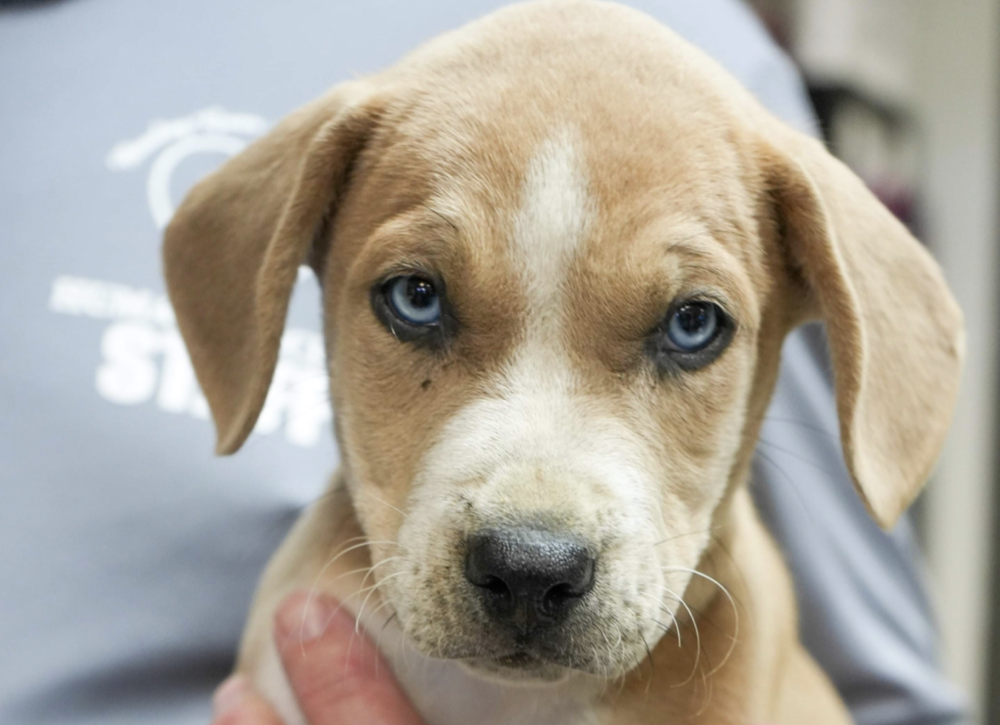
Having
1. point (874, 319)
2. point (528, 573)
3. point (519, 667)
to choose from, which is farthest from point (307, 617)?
point (874, 319)

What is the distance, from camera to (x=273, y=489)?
266 cm

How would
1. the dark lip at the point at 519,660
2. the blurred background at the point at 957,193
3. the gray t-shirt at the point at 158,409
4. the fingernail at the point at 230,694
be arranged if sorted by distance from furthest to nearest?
the blurred background at the point at 957,193 → the gray t-shirt at the point at 158,409 → the fingernail at the point at 230,694 → the dark lip at the point at 519,660

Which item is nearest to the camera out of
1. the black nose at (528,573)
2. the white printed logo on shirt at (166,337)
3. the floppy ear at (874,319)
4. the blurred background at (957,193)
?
the black nose at (528,573)

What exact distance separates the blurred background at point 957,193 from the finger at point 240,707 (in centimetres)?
497

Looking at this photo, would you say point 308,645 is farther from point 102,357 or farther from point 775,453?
point 775,453

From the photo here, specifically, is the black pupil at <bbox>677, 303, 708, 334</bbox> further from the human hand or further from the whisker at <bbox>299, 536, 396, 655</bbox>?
the human hand

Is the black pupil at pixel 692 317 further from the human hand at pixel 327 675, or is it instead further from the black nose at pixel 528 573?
the human hand at pixel 327 675

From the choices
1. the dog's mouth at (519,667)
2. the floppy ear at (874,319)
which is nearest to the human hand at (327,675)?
the dog's mouth at (519,667)

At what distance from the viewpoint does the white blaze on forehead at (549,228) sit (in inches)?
73.5

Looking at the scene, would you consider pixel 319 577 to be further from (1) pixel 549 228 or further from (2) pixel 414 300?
(1) pixel 549 228

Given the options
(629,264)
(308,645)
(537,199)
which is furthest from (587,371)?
(308,645)

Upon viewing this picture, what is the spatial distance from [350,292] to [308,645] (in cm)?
76

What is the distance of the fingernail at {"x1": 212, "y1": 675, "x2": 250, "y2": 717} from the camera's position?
89.8 inches

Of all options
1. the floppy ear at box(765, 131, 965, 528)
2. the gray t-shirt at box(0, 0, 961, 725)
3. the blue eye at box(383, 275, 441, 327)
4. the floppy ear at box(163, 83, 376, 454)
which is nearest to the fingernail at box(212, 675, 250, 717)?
the gray t-shirt at box(0, 0, 961, 725)
